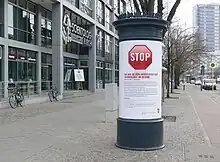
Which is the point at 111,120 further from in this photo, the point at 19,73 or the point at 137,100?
the point at 19,73

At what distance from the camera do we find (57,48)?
27.5 metres

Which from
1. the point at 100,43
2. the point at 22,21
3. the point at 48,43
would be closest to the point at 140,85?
the point at 22,21

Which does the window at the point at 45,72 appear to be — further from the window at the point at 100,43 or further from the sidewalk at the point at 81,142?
the sidewalk at the point at 81,142

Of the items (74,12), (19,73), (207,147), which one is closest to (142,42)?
(207,147)

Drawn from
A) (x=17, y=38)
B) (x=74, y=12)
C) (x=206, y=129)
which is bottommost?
(x=206, y=129)

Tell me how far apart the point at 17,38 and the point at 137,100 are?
18.4 meters

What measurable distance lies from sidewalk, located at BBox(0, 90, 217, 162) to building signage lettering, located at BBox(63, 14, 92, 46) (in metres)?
17.3

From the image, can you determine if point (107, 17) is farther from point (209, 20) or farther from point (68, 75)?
point (209, 20)

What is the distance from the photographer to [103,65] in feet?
148

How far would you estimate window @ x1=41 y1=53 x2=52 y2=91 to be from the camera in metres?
29.0

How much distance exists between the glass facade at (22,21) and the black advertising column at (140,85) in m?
17.0

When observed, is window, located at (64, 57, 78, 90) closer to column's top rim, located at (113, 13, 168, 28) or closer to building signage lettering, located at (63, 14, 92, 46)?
building signage lettering, located at (63, 14, 92, 46)

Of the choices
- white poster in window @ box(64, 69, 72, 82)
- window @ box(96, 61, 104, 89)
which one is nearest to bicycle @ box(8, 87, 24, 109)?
white poster in window @ box(64, 69, 72, 82)

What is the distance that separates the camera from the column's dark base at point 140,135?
8.20 m
